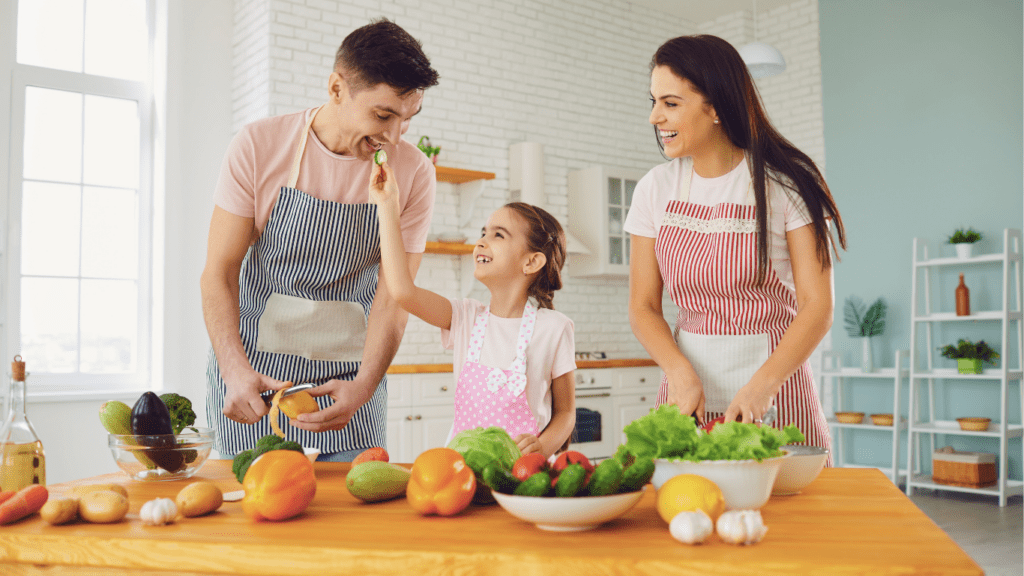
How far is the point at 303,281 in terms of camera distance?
5.93ft

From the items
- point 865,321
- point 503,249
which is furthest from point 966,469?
point 503,249

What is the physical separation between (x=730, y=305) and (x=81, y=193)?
4367 millimetres

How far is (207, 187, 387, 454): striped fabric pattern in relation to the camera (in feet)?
5.83

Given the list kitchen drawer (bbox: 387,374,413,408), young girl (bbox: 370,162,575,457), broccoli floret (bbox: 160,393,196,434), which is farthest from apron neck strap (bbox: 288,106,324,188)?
kitchen drawer (bbox: 387,374,413,408)

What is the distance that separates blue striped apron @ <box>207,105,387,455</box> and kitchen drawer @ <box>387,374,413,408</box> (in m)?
2.87

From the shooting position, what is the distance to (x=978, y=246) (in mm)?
5633

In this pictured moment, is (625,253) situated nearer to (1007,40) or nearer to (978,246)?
(978,246)

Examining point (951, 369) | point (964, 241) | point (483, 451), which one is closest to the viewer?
point (483, 451)

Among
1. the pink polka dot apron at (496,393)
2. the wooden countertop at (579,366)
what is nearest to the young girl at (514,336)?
the pink polka dot apron at (496,393)

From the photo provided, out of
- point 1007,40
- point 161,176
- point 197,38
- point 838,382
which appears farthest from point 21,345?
point 1007,40

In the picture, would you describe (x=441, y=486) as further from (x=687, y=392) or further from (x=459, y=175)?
(x=459, y=175)

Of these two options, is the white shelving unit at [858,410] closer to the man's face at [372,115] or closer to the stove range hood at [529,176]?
the stove range hood at [529,176]

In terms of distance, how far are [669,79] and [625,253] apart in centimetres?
479

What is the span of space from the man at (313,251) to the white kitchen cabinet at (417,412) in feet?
9.47
